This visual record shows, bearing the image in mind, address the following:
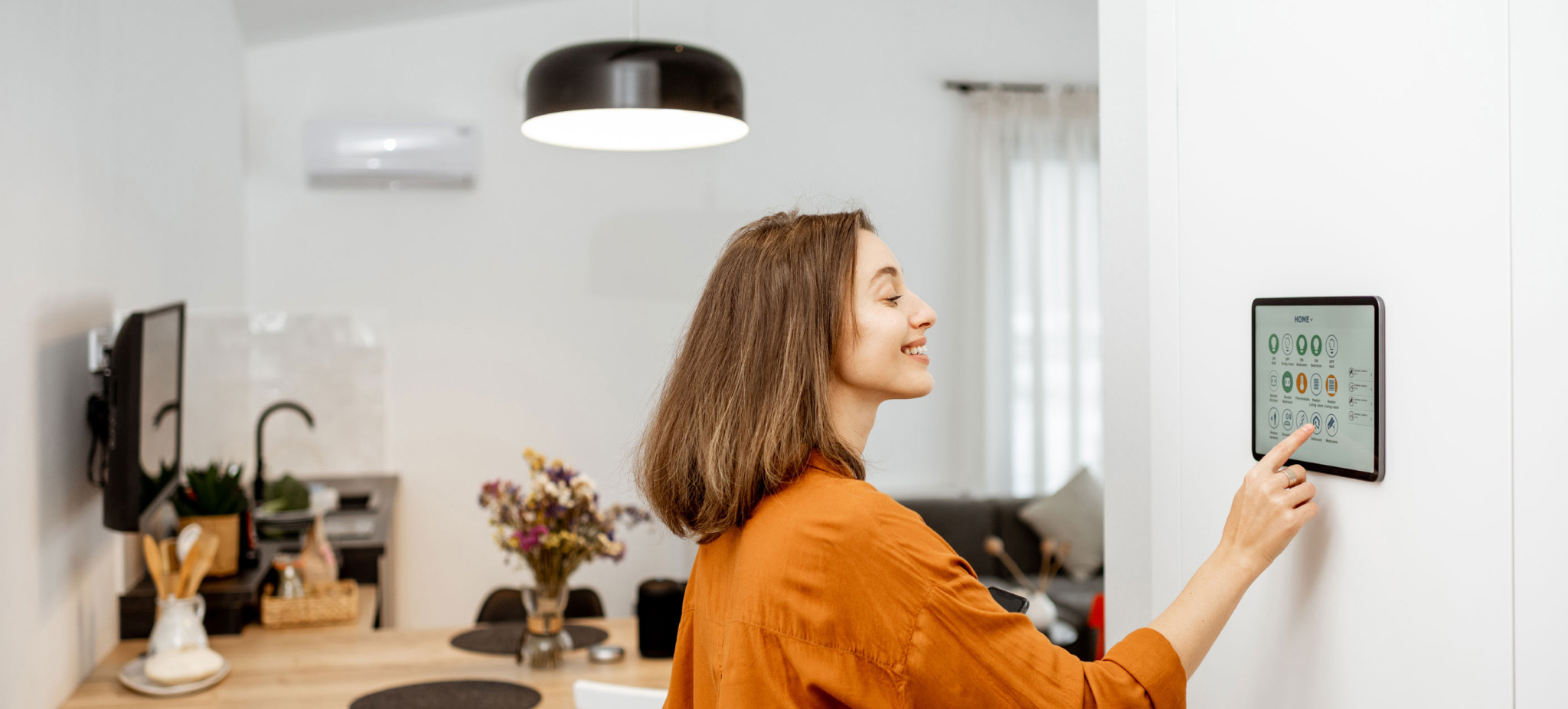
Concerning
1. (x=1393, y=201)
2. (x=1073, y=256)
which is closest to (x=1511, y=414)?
(x=1393, y=201)

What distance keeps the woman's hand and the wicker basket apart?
2430 mm

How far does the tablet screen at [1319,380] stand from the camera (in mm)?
900

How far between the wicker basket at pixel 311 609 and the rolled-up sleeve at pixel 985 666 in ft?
7.46

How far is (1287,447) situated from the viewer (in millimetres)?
982

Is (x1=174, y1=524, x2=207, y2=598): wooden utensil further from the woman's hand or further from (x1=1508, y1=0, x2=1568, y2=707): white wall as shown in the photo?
(x1=1508, y1=0, x2=1568, y2=707): white wall

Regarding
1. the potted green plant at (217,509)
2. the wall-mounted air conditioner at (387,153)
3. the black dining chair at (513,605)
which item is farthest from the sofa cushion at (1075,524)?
the potted green plant at (217,509)

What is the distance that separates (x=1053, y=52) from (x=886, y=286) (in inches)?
168

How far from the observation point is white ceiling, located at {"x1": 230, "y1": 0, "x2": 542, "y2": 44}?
4.00 m

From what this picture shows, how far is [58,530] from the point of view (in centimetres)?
219

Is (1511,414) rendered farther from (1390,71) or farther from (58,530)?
(58,530)

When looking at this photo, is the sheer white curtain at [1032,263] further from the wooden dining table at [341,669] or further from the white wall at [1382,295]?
the white wall at [1382,295]

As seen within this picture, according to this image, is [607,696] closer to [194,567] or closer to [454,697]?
[454,697]

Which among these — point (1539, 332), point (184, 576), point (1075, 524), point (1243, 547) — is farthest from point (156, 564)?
point (1075, 524)

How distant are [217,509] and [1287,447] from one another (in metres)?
2.72
